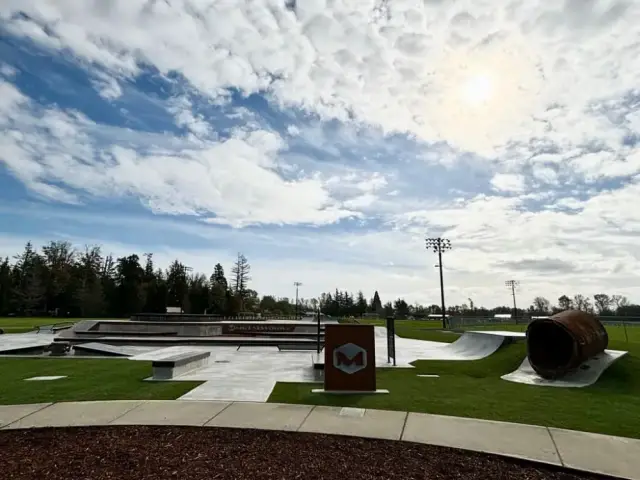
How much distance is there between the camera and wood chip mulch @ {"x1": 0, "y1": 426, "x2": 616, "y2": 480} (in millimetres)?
4227

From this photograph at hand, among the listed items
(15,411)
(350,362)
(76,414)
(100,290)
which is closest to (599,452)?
(350,362)

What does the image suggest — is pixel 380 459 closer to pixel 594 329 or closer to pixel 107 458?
pixel 107 458

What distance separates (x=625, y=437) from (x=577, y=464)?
159cm

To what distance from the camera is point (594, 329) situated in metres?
11.7

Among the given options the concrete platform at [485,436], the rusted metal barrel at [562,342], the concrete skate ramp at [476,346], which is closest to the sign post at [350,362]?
the concrete platform at [485,436]

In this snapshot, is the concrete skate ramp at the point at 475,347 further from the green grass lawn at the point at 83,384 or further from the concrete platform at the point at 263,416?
the concrete platform at the point at 263,416

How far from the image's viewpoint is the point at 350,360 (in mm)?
8781

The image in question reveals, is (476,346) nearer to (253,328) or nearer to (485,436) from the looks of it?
(485,436)

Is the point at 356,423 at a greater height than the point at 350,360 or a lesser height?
lesser

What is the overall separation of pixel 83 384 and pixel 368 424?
6447 millimetres

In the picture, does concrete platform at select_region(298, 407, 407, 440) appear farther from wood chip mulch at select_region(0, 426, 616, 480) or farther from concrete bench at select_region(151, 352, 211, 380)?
concrete bench at select_region(151, 352, 211, 380)

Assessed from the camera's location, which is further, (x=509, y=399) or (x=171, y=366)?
(x=171, y=366)

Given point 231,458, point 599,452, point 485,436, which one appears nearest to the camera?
point 231,458

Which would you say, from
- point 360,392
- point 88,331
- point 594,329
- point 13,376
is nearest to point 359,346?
point 360,392
